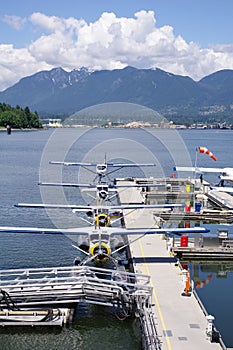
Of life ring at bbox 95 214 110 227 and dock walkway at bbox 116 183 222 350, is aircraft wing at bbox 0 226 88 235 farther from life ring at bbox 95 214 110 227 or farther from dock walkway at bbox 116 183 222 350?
life ring at bbox 95 214 110 227

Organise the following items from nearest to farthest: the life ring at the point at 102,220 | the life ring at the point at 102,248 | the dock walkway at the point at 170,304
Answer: the dock walkway at the point at 170,304
the life ring at the point at 102,248
the life ring at the point at 102,220

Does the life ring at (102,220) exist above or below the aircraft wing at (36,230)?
below

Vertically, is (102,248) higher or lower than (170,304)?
Result: higher

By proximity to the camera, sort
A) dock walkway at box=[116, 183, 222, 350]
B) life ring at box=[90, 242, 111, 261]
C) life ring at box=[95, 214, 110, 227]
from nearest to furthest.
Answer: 1. dock walkway at box=[116, 183, 222, 350]
2. life ring at box=[90, 242, 111, 261]
3. life ring at box=[95, 214, 110, 227]

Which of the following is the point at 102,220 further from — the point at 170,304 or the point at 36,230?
the point at 170,304

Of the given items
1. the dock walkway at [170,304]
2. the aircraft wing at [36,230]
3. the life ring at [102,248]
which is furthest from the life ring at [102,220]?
the life ring at [102,248]

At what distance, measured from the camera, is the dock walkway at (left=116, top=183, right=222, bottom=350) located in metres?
16.6

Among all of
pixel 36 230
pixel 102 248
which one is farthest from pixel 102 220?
pixel 36 230

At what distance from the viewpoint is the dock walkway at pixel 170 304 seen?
16.6 meters

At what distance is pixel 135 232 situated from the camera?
2669 cm

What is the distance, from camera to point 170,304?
64.4 ft

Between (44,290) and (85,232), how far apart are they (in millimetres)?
5816

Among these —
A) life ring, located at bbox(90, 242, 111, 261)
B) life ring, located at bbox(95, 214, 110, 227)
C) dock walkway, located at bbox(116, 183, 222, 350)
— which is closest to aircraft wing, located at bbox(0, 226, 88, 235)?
life ring, located at bbox(90, 242, 111, 261)

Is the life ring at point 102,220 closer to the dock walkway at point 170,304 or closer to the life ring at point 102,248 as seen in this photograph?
the dock walkway at point 170,304
